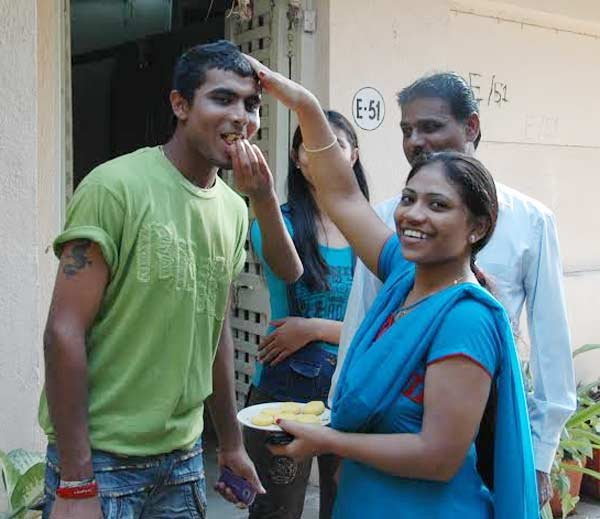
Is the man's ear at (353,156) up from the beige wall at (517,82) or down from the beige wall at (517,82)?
down

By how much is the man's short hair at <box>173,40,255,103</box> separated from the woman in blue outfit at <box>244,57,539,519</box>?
62 centimetres

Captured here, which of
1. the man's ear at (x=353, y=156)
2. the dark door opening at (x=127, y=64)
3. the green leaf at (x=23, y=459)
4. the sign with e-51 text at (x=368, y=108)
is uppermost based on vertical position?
the dark door opening at (x=127, y=64)

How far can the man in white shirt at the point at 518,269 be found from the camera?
2506 mm

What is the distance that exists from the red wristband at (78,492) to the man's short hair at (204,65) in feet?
3.28

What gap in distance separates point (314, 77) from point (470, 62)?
1.47 meters

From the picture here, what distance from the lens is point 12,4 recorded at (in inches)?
134

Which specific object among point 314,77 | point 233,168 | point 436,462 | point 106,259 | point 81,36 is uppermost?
point 81,36

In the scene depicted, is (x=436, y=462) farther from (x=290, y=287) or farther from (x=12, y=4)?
(x=12, y=4)

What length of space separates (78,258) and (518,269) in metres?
1.24

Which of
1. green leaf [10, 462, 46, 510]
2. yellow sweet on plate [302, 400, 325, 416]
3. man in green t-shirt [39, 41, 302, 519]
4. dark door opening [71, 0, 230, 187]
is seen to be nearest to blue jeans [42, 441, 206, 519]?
man in green t-shirt [39, 41, 302, 519]

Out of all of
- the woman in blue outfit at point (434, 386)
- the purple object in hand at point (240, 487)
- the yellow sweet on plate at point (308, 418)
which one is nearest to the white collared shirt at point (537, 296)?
the yellow sweet on plate at point (308, 418)

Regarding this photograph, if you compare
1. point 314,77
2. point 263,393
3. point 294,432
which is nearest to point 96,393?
point 294,432

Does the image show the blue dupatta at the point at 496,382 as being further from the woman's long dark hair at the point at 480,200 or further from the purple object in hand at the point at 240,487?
the purple object in hand at the point at 240,487

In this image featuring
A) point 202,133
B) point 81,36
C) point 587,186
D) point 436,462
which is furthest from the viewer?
point 81,36
